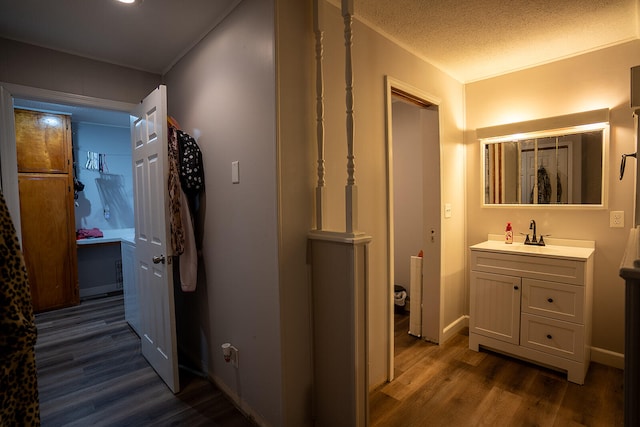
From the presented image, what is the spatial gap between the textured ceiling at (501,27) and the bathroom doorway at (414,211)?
0.35m

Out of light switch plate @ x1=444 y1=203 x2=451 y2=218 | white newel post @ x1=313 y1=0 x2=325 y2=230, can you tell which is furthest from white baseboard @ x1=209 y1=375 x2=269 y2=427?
light switch plate @ x1=444 y1=203 x2=451 y2=218

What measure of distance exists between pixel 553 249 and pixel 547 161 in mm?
758

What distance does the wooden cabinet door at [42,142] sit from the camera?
3.48 metres

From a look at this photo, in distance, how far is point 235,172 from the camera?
1795mm

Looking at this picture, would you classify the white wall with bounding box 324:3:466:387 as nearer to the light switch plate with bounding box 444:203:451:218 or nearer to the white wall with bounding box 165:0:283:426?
the light switch plate with bounding box 444:203:451:218

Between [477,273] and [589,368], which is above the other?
[477,273]

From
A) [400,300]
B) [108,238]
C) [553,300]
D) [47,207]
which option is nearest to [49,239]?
[47,207]

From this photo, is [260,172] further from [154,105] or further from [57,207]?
[57,207]

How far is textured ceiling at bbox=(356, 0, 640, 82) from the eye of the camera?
1.81m

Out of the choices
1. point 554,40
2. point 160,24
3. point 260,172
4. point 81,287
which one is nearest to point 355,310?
point 260,172

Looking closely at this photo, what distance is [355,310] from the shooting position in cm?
146

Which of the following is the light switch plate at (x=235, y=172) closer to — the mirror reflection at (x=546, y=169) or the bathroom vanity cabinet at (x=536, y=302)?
the bathroom vanity cabinet at (x=536, y=302)

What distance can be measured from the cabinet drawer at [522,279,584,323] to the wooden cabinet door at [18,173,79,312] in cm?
485

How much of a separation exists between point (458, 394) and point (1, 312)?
2301mm
